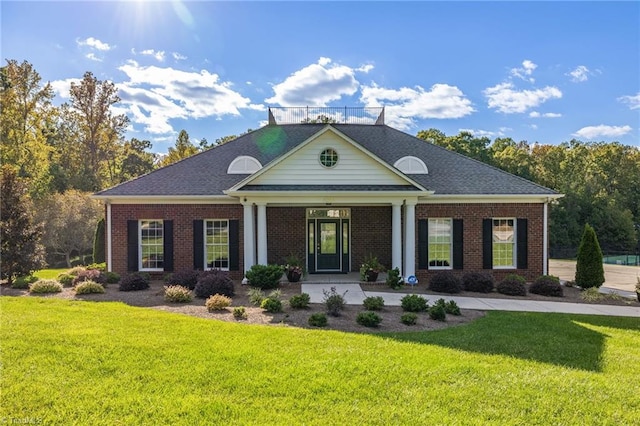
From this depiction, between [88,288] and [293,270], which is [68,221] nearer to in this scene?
[88,288]

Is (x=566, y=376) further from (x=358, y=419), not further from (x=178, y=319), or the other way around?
(x=178, y=319)

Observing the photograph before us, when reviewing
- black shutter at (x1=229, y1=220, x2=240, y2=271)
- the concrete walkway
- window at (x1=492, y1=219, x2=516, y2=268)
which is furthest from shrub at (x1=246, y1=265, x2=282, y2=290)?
window at (x1=492, y1=219, x2=516, y2=268)

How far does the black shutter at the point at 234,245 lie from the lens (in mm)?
14008

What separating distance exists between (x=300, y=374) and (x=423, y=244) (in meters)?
9.89

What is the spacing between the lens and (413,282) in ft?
40.2

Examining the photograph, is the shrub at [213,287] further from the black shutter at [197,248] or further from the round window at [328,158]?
the round window at [328,158]

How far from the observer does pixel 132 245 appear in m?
13.9

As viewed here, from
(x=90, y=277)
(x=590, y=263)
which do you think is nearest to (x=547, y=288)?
(x=590, y=263)

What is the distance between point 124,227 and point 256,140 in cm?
668

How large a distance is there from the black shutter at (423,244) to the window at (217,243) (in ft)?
23.9

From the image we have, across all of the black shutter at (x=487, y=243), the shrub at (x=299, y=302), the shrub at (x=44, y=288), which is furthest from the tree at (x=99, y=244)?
the black shutter at (x=487, y=243)

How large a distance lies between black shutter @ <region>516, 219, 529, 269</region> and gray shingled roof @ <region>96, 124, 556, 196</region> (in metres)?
1.24

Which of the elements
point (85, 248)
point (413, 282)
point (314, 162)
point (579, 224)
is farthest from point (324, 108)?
point (579, 224)

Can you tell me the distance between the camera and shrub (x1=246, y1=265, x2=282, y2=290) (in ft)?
38.8
